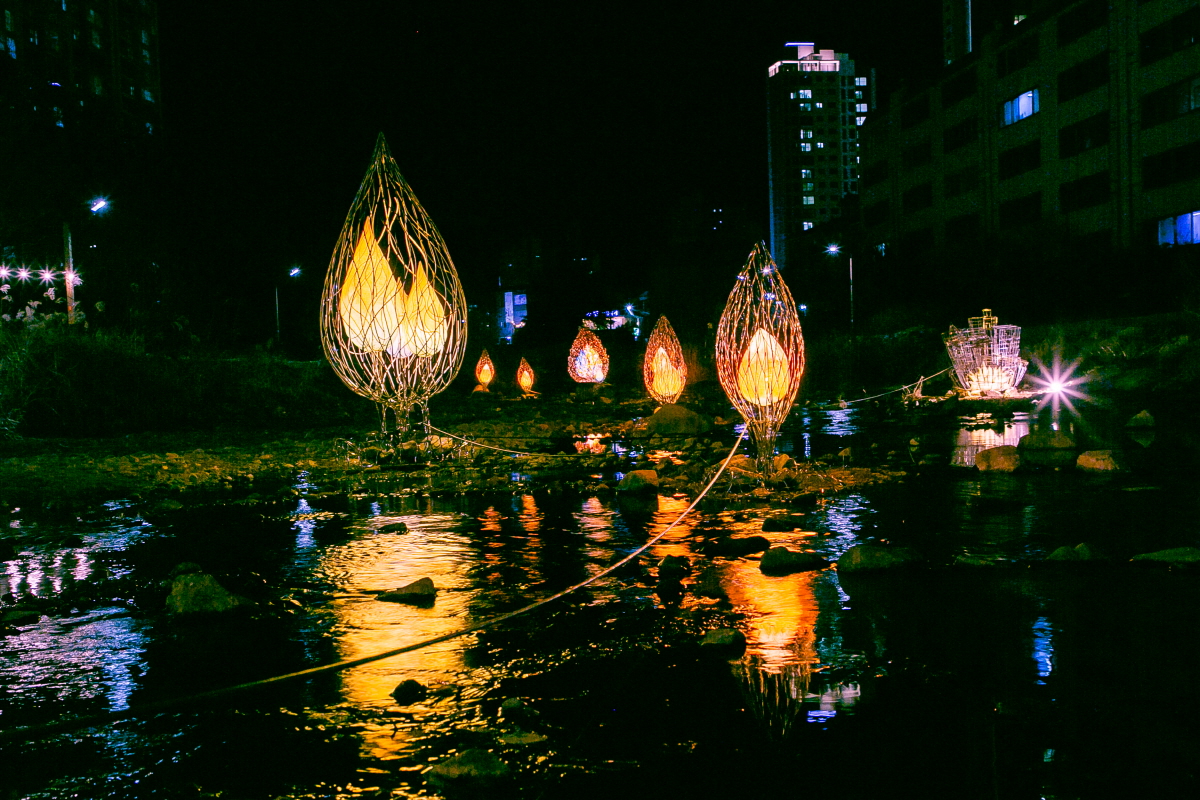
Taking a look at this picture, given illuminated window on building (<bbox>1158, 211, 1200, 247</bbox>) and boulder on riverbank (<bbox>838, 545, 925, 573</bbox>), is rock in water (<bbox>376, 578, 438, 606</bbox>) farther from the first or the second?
illuminated window on building (<bbox>1158, 211, 1200, 247</bbox>)

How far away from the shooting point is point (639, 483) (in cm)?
1039

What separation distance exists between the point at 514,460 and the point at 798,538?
677 centimetres

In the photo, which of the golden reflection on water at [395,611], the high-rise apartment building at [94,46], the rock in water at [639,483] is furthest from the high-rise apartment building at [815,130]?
→ the golden reflection on water at [395,611]

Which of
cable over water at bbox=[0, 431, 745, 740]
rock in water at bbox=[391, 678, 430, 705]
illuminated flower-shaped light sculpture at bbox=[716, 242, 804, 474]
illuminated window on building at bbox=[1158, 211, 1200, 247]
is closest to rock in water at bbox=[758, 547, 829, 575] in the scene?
cable over water at bbox=[0, 431, 745, 740]

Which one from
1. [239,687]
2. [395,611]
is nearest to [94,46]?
[395,611]

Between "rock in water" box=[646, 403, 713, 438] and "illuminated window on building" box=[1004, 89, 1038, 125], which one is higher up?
"illuminated window on building" box=[1004, 89, 1038, 125]

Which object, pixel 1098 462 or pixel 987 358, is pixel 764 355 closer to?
pixel 1098 462

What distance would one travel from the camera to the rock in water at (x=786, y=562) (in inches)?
254

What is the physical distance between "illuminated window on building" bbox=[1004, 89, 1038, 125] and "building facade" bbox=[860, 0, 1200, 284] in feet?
0.24

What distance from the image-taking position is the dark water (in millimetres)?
3445

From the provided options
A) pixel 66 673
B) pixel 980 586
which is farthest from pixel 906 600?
pixel 66 673

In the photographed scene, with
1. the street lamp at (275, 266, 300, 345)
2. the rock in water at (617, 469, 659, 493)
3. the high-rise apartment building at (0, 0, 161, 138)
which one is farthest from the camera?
the high-rise apartment building at (0, 0, 161, 138)

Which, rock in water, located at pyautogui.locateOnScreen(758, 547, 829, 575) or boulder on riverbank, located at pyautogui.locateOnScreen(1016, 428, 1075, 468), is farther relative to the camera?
boulder on riverbank, located at pyautogui.locateOnScreen(1016, 428, 1075, 468)

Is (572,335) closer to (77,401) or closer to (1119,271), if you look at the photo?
(1119,271)
